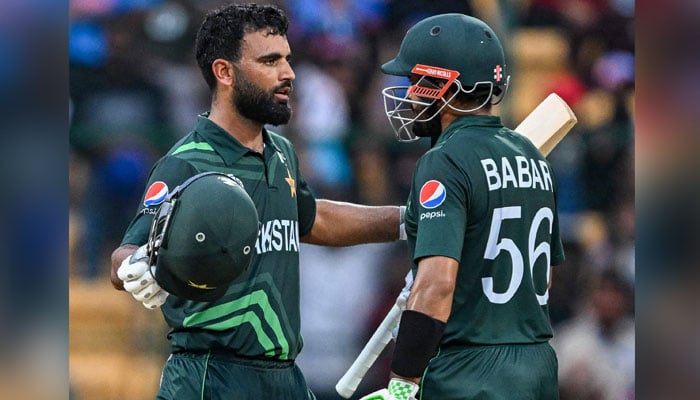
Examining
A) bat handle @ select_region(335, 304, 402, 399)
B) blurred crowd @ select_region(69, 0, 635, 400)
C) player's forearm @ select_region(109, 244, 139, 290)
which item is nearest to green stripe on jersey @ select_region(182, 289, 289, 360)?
player's forearm @ select_region(109, 244, 139, 290)

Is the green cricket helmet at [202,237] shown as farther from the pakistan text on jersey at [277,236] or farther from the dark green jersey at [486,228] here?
the dark green jersey at [486,228]

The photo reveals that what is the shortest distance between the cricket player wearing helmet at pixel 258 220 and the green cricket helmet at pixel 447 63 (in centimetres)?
51

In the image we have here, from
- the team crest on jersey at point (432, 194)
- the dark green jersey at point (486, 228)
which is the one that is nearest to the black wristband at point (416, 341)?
the dark green jersey at point (486, 228)

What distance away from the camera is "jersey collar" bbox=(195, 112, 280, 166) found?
13.4ft

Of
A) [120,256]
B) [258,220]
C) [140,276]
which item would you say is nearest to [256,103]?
[258,220]

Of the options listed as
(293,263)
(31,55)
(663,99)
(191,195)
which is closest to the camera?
(191,195)

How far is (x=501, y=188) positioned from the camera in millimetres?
3734

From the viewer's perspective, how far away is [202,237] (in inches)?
137

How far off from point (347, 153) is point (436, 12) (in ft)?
2.62

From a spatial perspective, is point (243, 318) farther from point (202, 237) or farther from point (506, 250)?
point (506, 250)

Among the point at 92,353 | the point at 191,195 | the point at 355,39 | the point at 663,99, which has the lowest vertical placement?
the point at 92,353

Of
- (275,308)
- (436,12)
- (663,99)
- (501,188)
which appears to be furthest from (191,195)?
(436,12)

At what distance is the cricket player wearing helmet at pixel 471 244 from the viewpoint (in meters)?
3.59

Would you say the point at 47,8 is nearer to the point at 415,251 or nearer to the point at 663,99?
the point at 415,251
